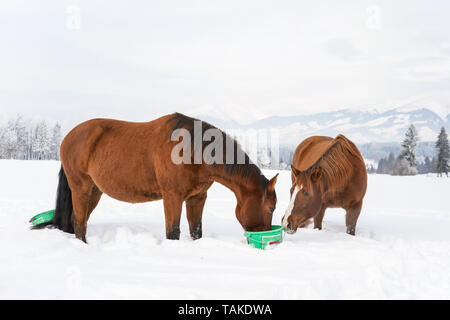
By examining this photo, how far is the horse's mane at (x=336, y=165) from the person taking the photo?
15.5 feet

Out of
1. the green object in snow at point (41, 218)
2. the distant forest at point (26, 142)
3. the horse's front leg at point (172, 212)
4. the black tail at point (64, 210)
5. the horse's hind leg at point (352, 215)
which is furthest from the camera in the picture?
the distant forest at point (26, 142)

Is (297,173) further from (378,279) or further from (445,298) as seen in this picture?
(445,298)

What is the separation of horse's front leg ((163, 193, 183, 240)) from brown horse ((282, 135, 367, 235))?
1446 mm

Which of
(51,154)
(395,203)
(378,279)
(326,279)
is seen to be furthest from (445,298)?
(51,154)

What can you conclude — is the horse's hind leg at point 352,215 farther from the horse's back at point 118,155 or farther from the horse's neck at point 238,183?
the horse's back at point 118,155

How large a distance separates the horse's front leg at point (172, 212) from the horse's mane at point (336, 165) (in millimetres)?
1742

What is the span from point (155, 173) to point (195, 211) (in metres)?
0.84

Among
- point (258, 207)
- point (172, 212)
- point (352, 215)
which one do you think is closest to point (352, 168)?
point (352, 215)

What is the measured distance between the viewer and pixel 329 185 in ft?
15.6

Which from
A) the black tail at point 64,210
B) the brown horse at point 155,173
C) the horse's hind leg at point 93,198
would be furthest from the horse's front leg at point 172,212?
the black tail at point 64,210

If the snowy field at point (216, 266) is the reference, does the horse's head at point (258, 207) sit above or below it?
above

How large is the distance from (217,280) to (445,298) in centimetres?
187

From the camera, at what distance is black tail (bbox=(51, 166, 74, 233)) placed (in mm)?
5238

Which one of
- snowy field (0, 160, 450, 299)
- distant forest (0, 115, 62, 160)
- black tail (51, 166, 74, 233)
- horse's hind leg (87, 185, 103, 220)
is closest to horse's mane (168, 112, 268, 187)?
snowy field (0, 160, 450, 299)
